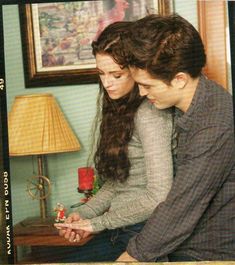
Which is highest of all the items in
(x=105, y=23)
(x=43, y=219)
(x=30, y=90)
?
(x=105, y=23)

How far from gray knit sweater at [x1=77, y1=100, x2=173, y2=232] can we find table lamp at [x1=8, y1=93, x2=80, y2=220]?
0.33 ft

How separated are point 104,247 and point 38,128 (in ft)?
0.91

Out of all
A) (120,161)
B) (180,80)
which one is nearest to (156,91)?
(180,80)

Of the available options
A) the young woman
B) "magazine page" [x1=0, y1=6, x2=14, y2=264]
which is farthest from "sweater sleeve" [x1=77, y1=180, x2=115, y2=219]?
"magazine page" [x1=0, y1=6, x2=14, y2=264]

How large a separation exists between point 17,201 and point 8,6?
401 millimetres

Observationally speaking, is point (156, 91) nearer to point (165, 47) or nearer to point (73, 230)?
point (165, 47)

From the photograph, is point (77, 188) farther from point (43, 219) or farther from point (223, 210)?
point (223, 210)

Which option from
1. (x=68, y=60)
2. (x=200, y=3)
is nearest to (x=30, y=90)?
(x=68, y=60)

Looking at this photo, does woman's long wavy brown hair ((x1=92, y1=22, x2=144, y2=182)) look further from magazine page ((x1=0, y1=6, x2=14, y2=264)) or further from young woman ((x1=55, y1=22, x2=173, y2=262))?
magazine page ((x1=0, y1=6, x2=14, y2=264))

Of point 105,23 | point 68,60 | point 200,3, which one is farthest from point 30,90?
point 200,3

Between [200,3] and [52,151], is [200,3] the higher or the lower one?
the higher one

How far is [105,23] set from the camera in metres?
0.90

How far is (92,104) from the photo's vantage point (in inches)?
35.7

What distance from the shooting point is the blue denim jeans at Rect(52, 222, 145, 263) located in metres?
0.90
